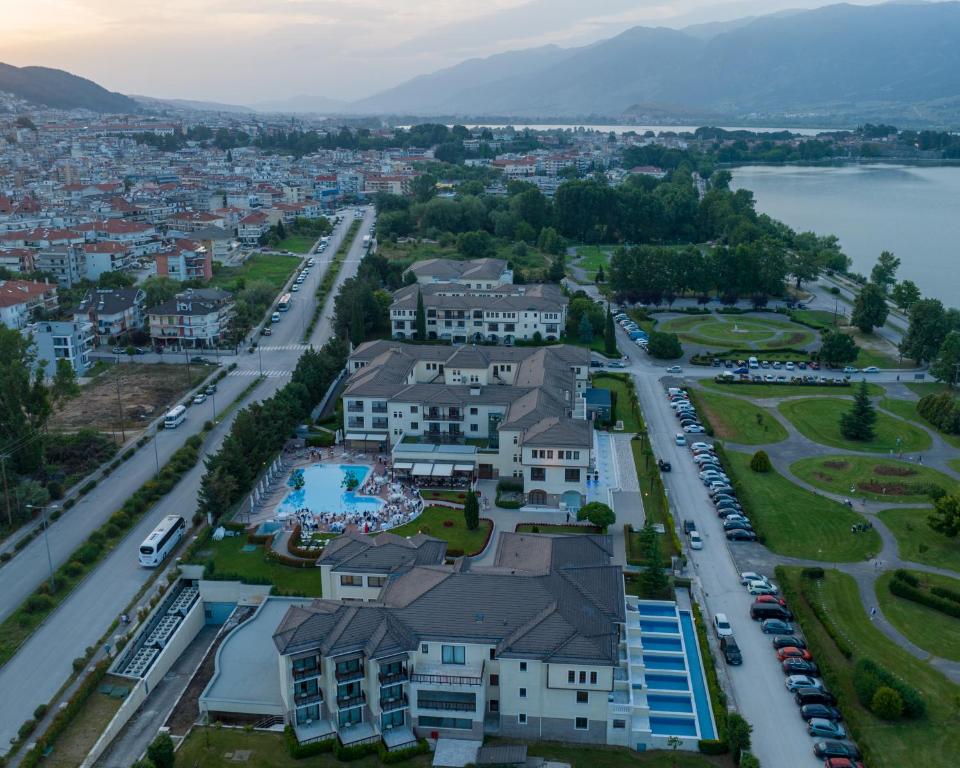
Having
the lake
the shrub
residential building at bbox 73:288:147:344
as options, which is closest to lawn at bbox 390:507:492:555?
the shrub

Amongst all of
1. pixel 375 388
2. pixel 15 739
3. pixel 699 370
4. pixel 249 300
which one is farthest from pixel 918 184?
pixel 15 739

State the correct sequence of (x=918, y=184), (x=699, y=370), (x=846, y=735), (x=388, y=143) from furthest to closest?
(x=388, y=143), (x=918, y=184), (x=699, y=370), (x=846, y=735)

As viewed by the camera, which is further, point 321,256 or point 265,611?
point 321,256

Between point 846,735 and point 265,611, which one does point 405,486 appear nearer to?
Result: point 265,611

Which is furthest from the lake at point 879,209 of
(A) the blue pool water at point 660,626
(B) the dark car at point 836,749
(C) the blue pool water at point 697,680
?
(B) the dark car at point 836,749

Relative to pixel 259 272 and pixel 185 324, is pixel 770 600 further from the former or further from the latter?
pixel 259 272

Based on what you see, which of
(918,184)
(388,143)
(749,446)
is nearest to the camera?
(749,446)

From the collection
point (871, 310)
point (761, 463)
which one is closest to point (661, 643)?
point (761, 463)

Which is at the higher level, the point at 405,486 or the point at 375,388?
the point at 375,388
